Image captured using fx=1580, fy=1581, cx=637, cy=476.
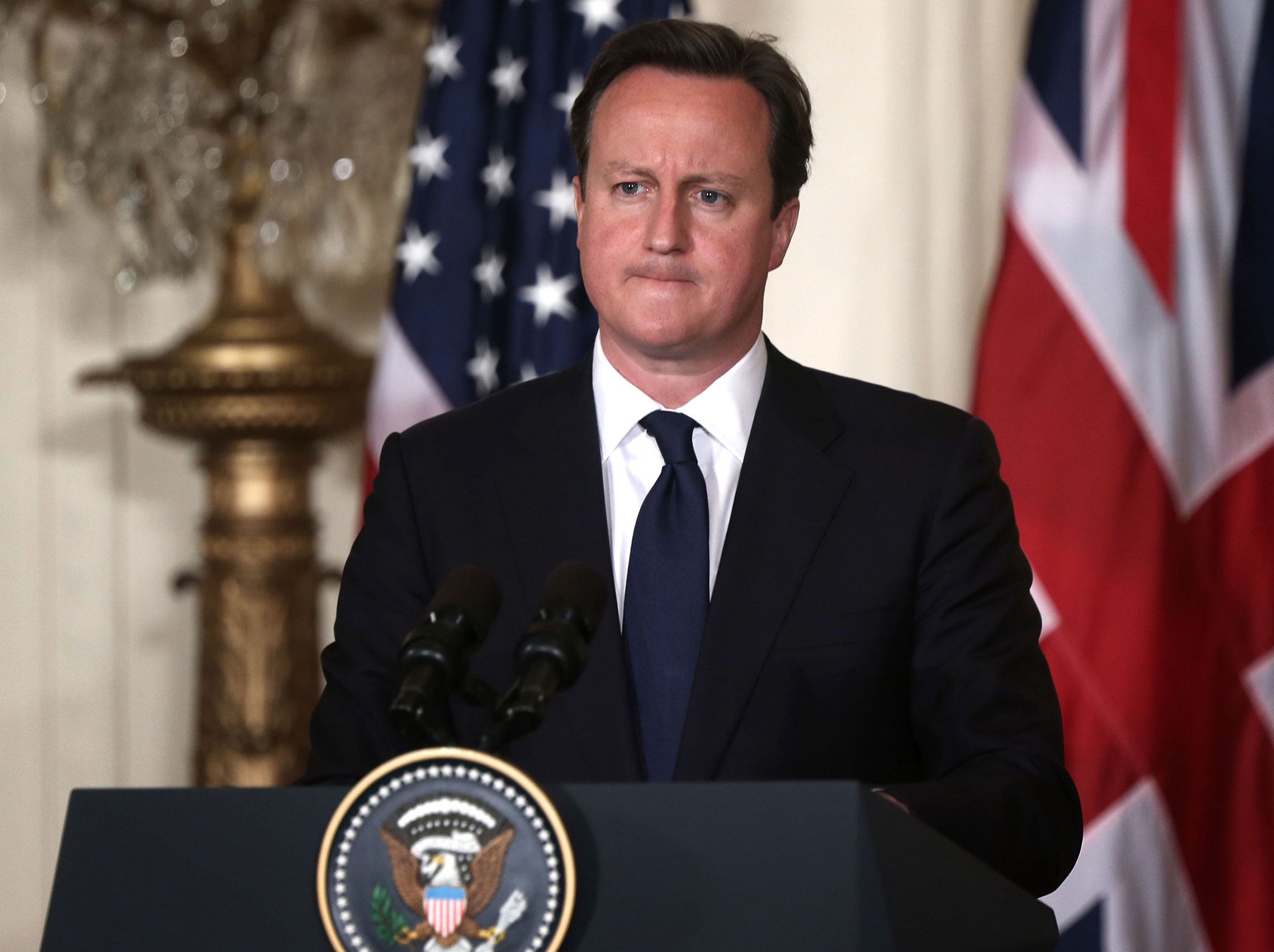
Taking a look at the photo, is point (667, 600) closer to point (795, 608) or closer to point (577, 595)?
point (795, 608)

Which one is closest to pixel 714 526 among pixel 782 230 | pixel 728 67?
pixel 782 230

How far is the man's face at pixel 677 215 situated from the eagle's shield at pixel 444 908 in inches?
30.9

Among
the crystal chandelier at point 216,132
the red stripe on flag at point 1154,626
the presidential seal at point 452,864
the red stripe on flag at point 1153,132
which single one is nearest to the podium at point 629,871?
the presidential seal at point 452,864

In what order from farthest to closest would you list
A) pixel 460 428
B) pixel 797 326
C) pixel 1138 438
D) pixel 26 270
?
pixel 26 270 < pixel 797 326 < pixel 1138 438 < pixel 460 428

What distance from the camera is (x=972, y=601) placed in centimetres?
157

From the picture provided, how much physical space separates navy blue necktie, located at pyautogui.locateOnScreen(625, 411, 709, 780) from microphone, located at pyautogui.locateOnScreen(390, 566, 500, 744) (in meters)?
0.48

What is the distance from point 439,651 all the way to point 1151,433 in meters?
2.10

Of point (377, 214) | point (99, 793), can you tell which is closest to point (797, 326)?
point (377, 214)

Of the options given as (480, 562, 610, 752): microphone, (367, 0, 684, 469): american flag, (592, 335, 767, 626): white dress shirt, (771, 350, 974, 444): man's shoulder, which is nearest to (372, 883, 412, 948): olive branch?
(480, 562, 610, 752): microphone

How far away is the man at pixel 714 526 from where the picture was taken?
1516 millimetres

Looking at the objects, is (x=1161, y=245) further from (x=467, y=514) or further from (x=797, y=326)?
(x=467, y=514)

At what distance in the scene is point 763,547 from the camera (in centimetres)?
157

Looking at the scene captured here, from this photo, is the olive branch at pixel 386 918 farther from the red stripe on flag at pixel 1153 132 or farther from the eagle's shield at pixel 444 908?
the red stripe on flag at pixel 1153 132

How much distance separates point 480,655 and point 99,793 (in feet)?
1.83
